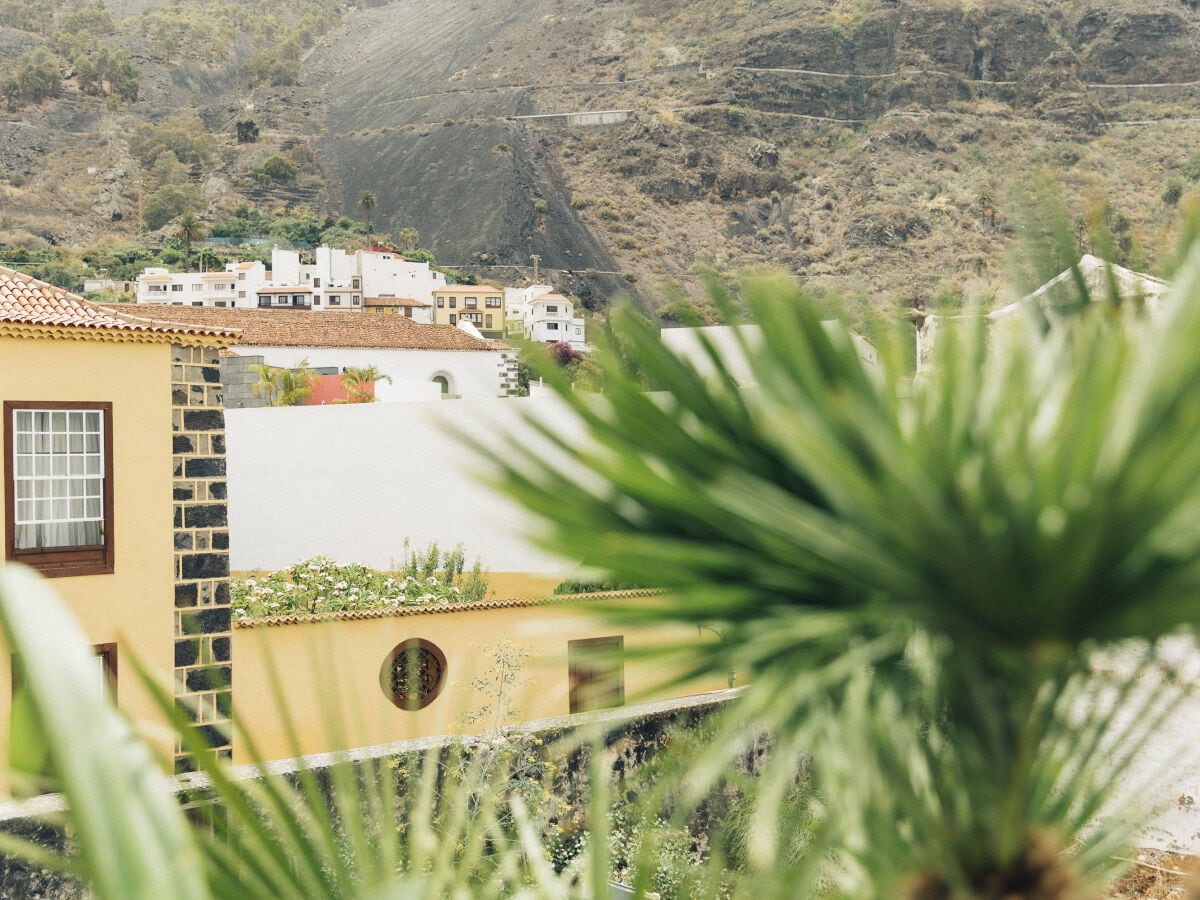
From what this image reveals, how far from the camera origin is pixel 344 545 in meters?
15.3

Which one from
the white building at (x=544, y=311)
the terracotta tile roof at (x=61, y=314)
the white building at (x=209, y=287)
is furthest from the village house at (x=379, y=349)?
the white building at (x=209, y=287)

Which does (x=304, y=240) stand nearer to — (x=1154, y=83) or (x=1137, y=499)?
(x=1154, y=83)

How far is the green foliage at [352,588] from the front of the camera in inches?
464

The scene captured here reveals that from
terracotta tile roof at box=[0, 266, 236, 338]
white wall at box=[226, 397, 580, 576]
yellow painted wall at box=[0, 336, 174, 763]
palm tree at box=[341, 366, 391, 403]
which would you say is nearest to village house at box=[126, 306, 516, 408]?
palm tree at box=[341, 366, 391, 403]

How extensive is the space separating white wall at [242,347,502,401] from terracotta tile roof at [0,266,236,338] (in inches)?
631

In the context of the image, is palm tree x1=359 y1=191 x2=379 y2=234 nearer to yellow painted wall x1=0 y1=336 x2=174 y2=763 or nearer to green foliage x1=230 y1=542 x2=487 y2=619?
green foliage x1=230 y1=542 x2=487 y2=619

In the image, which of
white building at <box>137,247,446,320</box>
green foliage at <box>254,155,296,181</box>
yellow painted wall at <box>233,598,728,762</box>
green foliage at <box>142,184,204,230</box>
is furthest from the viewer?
green foliage at <box>254,155,296,181</box>

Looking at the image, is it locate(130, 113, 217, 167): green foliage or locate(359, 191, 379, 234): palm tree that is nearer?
locate(359, 191, 379, 234): palm tree

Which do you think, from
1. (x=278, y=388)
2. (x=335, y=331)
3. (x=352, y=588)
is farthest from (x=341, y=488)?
(x=335, y=331)

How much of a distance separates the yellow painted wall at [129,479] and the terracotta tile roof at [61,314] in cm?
17

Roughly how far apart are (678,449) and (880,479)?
14cm

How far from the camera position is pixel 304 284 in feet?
145

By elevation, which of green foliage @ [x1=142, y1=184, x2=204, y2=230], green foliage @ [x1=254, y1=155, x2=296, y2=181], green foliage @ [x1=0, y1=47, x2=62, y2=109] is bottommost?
green foliage @ [x1=142, y1=184, x2=204, y2=230]

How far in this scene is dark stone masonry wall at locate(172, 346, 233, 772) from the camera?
912 centimetres
